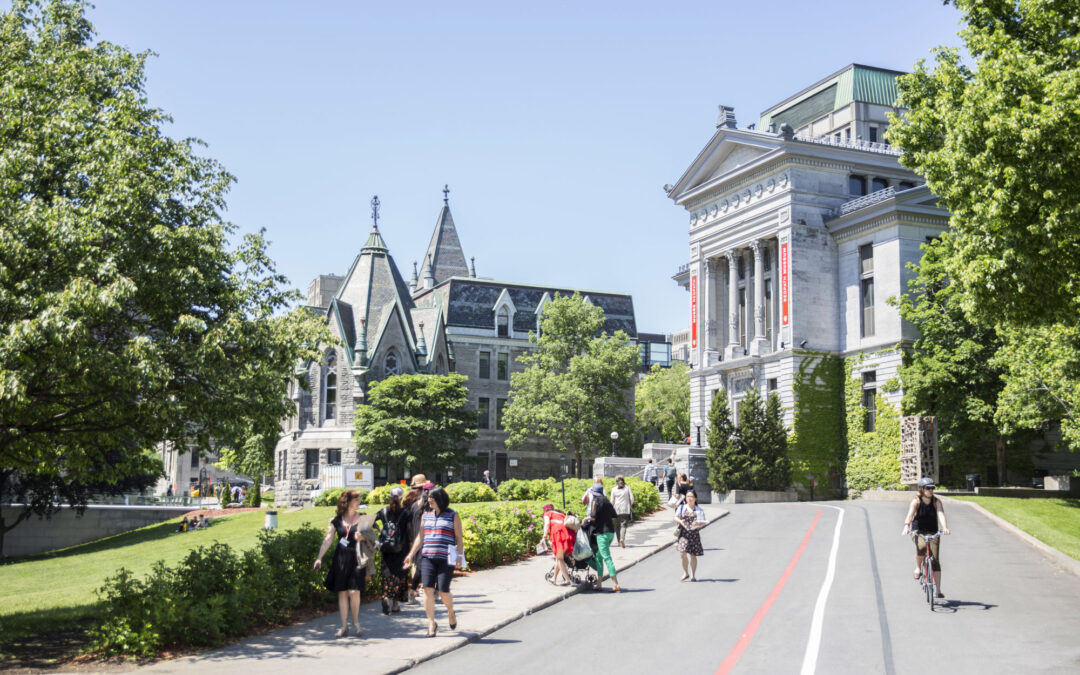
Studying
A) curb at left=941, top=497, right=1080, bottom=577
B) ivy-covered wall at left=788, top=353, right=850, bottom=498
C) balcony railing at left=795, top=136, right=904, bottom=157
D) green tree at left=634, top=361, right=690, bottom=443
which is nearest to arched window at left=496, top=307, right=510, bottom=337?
green tree at left=634, top=361, right=690, bottom=443

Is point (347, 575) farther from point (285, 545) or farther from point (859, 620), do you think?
point (859, 620)

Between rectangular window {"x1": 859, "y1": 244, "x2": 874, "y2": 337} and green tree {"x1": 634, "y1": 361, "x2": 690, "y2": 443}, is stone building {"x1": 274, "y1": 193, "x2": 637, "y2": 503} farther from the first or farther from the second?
rectangular window {"x1": 859, "y1": 244, "x2": 874, "y2": 337}

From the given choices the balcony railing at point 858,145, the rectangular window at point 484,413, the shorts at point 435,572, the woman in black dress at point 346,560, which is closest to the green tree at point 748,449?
the balcony railing at point 858,145

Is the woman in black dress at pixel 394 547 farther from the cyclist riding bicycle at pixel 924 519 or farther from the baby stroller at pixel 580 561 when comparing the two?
the cyclist riding bicycle at pixel 924 519

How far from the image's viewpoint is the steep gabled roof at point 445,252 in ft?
306

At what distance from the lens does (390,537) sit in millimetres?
15367

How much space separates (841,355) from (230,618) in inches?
1880

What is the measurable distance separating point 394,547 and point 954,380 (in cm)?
3606

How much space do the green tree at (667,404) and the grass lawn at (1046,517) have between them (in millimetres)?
47252

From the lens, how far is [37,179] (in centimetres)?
1380

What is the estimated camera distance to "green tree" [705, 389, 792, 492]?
1959 inches

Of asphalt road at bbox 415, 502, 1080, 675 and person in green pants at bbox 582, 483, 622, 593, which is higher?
person in green pants at bbox 582, 483, 622, 593

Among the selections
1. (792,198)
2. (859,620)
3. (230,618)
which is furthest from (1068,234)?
(792,198)

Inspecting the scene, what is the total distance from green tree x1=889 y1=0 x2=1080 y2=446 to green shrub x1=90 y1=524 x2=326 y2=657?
13485 millimetres
